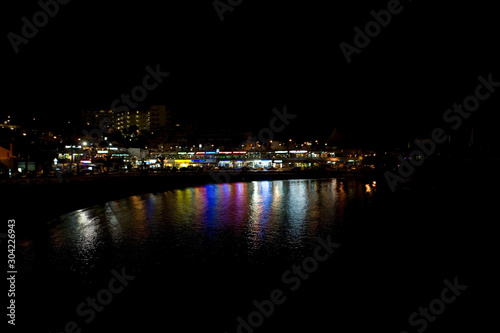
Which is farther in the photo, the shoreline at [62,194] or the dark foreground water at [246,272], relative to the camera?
the shoreline at [62,194]

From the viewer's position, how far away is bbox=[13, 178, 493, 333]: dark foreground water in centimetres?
651

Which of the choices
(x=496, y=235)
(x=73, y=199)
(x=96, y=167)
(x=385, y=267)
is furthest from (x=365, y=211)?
(x=96, y=167)

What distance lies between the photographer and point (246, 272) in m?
8.96

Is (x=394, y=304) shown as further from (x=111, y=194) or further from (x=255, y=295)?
(x=111, y=194)

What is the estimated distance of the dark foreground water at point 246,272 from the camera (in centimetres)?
651

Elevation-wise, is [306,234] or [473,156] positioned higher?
[473,156]

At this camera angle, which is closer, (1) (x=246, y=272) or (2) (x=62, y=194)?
(1) (x=246, y=272)

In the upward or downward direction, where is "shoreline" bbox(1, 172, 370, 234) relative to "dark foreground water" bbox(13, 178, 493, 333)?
upward

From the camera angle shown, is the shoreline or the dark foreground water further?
the shoreline

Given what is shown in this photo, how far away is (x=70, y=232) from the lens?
1391 cm

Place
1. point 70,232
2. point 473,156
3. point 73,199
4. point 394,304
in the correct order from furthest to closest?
point 473,156, point 73,199, point 70,232, point 394,304

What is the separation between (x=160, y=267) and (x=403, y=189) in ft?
92.5

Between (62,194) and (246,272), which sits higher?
(62,194)

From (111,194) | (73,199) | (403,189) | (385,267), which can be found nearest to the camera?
(385,267)
